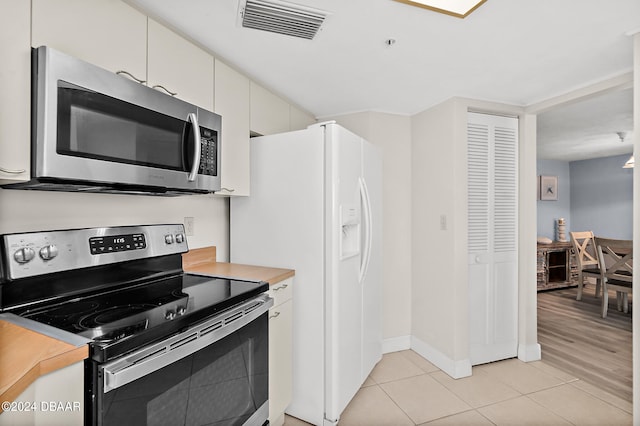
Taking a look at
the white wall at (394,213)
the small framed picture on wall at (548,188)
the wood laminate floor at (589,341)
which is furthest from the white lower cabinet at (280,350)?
the small framed picture on wall at (548,188)

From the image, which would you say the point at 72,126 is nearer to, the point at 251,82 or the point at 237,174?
the point at 237,174

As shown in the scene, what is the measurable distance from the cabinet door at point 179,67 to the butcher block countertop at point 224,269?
2.98 feet

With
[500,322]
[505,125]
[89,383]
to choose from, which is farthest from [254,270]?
[505,125]

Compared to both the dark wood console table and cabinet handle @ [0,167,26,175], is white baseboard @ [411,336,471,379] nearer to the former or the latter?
cabinet handle @ [0,167,26,175]

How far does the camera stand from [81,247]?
1.42 meters

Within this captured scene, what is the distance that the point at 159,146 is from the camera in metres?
1.49

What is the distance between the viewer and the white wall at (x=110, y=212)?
1.33 metres

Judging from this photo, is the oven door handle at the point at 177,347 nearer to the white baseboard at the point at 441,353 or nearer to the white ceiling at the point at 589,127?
the white baseboard at the point at 441,353

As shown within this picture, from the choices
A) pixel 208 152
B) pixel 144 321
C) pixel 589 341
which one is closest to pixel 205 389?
pixel 144 321

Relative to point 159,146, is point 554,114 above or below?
above

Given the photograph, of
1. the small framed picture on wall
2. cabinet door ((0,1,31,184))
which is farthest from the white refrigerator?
the small framed picture on wall

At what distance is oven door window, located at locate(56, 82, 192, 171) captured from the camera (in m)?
1.15

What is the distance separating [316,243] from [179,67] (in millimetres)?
1192

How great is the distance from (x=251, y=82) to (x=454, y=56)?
130cm
